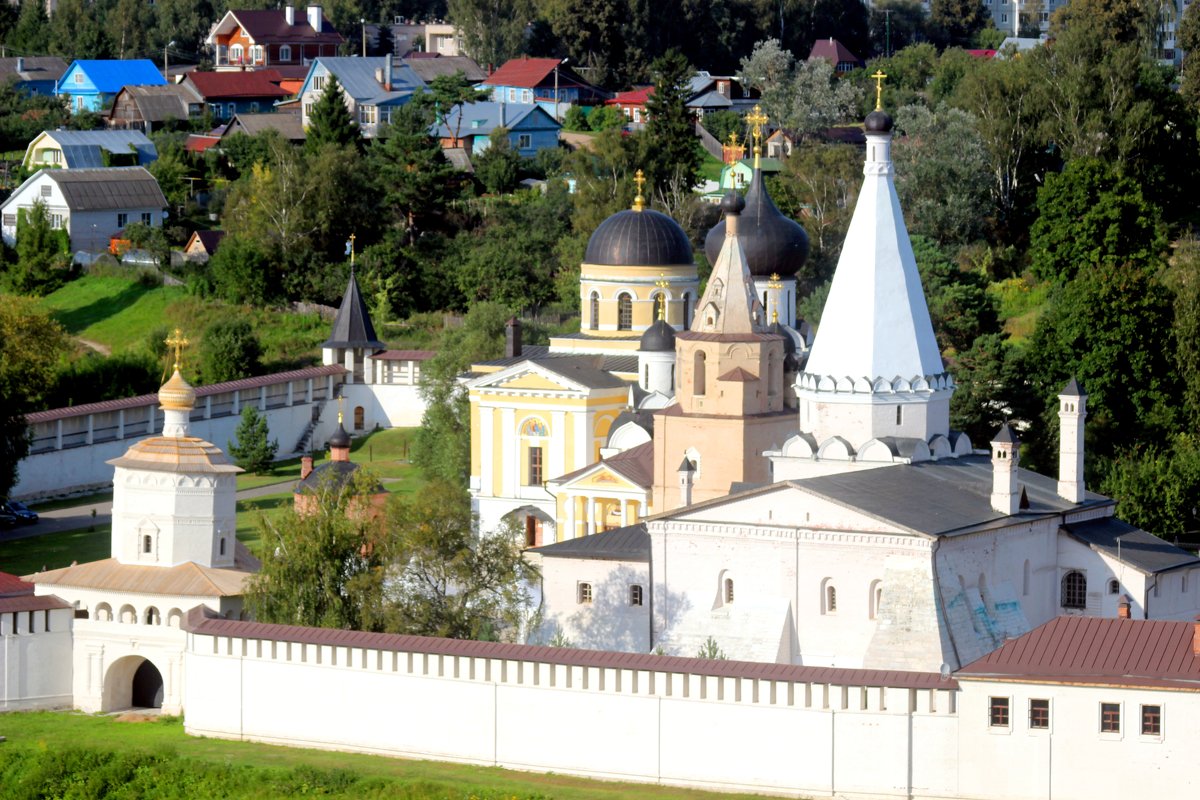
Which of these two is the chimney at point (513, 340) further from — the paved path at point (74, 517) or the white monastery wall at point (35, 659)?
the white monastery wall at point (35, 659)

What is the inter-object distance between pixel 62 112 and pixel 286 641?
50835mm

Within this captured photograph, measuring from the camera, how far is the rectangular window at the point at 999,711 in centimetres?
2961

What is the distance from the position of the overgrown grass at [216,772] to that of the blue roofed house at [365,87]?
46876 millimetres

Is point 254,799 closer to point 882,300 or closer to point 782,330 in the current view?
point 882,300

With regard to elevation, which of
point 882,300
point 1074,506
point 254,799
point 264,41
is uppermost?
point 264,41

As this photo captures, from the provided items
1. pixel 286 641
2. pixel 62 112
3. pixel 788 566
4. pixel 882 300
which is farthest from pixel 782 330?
pixel 62 112

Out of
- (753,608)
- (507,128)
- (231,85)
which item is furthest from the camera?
(231,85)

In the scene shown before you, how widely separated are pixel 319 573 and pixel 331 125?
3595cm

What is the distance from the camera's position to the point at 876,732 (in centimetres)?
2998

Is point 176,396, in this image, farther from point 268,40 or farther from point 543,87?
point 268,40

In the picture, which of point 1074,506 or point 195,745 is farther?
point 1074,506

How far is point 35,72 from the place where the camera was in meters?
89.6

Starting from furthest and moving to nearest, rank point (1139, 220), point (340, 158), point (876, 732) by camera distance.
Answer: point (340, 158), point (1139, 220), point (876, 732)

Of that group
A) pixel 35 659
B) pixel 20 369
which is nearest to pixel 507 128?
pixel 20 369
